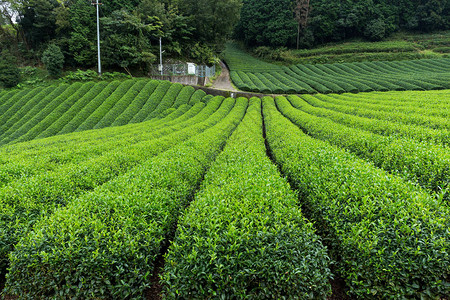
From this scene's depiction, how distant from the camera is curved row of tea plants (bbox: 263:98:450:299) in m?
2.82

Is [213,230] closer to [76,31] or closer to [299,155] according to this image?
[299,155]

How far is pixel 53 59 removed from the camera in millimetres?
25703

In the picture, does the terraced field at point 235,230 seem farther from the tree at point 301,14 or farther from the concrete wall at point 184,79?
the tree at point 301,14

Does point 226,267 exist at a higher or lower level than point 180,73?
lower

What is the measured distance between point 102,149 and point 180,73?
83.4ft

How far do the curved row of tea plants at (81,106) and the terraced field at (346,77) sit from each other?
13796 mm

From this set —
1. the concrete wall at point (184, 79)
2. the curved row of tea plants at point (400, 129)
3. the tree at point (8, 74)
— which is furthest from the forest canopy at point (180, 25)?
the curved row of tea plants at point (400, 129)

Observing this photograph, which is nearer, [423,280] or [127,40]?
[423,280]

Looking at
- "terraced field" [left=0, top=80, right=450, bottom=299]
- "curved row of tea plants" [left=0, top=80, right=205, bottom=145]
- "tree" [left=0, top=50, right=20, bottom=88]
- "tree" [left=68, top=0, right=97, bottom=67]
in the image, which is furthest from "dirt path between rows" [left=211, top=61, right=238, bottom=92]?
"terraced field" [left=0, top=80, right=450, bottom=299]

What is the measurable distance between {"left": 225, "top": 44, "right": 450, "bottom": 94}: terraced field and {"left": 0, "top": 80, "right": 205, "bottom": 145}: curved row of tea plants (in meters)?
13.8

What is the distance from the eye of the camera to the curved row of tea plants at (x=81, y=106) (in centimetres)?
1801

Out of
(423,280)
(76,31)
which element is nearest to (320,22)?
(76,31)

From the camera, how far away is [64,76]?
27.0m

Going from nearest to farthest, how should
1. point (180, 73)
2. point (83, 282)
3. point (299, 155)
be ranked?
point (83, 282) → point (299, 155) → point (180, 73)
